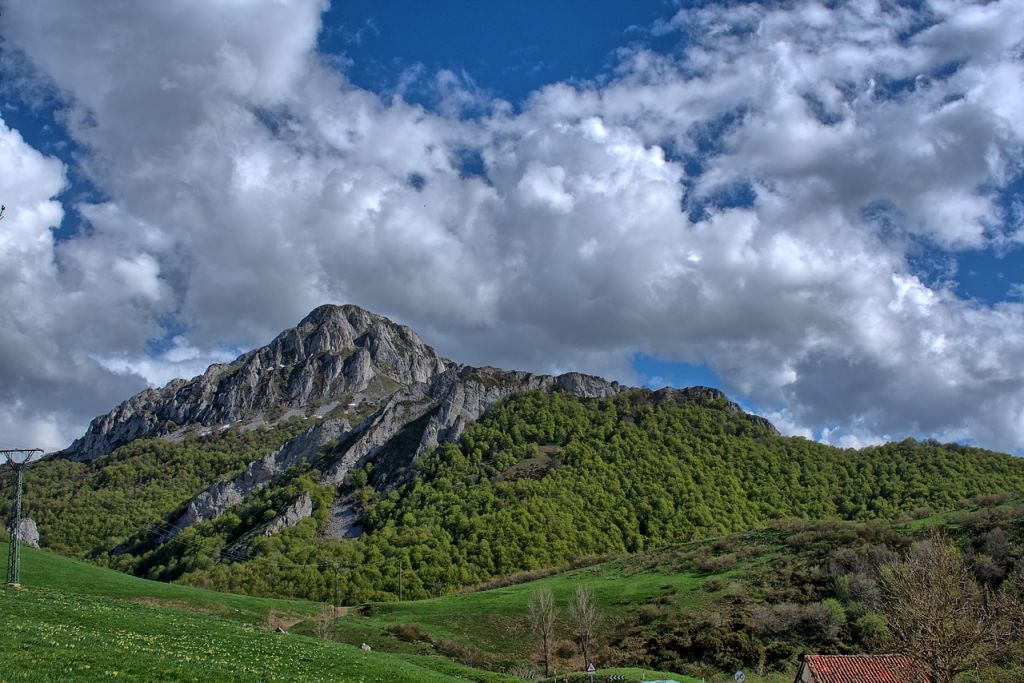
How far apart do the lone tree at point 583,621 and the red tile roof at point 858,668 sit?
1960 centimetres

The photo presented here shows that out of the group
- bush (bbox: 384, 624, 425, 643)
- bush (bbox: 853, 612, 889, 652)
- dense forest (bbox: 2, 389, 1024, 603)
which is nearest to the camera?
bush (bbox: 853, 612, 889, 652)

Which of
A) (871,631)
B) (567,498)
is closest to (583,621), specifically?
(871,631)

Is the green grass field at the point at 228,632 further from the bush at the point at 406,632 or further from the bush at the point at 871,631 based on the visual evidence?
the bush at the point at 871,631

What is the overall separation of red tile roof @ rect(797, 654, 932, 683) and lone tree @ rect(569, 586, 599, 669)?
19.6 meters

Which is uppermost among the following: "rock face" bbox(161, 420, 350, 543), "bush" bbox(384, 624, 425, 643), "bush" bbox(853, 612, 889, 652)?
"rock face" bbox(161, 420, 350, 543)

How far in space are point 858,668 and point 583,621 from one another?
77.4 feet

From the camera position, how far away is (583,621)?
59.8 meters

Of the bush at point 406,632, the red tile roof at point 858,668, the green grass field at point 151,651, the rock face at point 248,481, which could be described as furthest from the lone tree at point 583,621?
the rock face at point 248,481

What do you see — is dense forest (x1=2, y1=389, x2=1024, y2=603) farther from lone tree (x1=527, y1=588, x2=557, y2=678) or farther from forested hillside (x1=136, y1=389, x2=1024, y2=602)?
lone tree (x1=527, y1=588, x2=557, y2=678)

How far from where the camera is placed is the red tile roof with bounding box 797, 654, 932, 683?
41938 millimetres

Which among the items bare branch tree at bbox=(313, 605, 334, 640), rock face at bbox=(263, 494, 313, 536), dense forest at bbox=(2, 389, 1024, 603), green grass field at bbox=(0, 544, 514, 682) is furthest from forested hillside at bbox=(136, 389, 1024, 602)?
green grass field at bbox=(0, 544, 514, 682)

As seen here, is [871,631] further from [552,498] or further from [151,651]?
[552,498]

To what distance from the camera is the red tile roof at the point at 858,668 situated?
41938mm

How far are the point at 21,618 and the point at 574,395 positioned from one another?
159 metres
